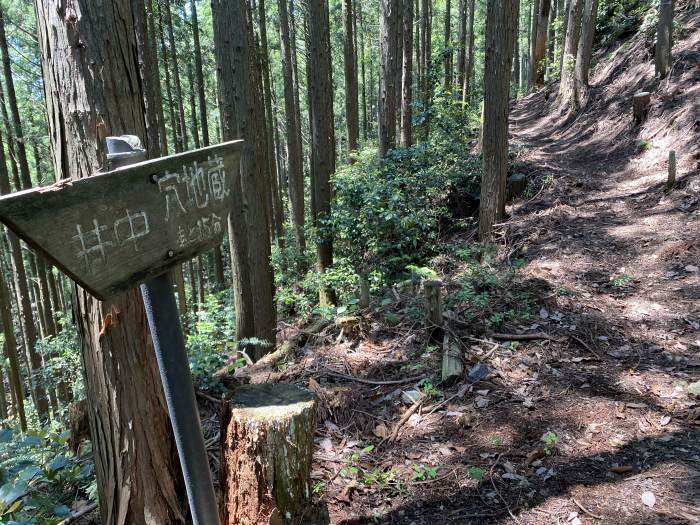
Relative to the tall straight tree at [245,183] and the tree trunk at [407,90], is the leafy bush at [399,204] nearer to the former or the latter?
the tall straight tree at [245,183]

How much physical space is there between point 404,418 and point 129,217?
10.0 feet

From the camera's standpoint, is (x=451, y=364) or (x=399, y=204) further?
(x=399, y=204)

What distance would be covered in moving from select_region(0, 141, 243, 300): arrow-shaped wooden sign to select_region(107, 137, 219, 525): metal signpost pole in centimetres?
13

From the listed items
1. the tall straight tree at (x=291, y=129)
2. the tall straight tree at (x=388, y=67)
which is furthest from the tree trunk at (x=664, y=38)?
the tall straight tree at (x=291, y=129)

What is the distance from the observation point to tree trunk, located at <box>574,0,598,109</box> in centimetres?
1258

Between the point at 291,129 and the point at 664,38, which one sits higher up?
the point at 664,38

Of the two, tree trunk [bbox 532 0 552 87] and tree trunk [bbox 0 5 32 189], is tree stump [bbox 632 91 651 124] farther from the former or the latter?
tree trunk [bbox 0 5 32 189]

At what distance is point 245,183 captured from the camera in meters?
7.58

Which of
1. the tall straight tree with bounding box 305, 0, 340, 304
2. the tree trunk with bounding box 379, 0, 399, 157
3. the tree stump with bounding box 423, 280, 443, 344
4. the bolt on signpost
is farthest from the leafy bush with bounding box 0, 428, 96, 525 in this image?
the tree trunk with bounding box 379, 0, 399, 157

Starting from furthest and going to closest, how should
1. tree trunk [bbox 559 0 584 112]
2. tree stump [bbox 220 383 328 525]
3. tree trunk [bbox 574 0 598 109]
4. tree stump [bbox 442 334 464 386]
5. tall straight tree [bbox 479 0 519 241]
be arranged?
tree trunk [bbox 559 0 584 112] → tree trunk [bbox 574 0 598 109] → tall straight tree [bbox 479 0 519 241] → tree stump [bbox 442 334 464 386] → tree stump [bbox 220 383 328 525]

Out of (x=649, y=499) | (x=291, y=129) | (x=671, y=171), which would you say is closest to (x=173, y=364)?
(x=649, y=499)

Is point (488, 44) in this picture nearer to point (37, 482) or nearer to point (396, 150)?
point (396, 150)

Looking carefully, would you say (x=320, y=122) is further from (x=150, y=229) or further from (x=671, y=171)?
(x=150, y=229)

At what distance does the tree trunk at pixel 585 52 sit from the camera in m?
12.6
